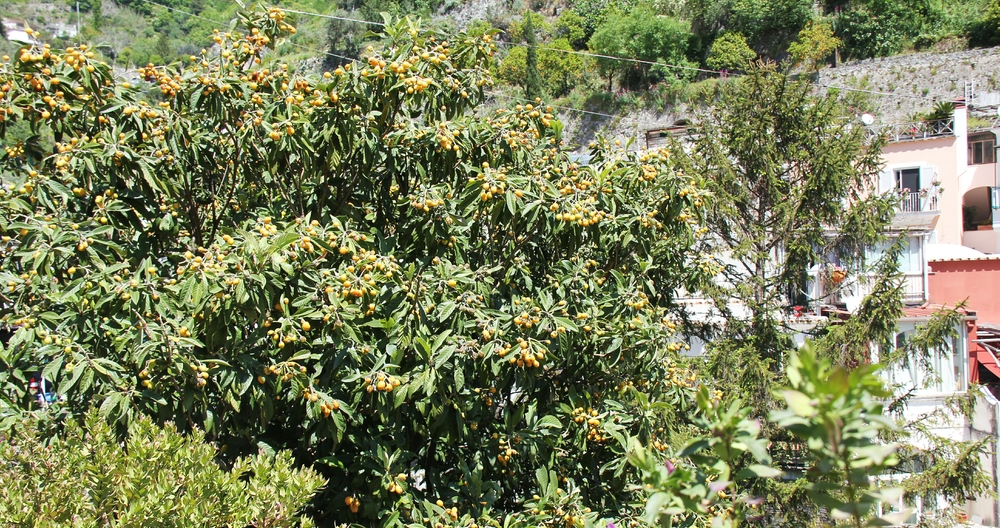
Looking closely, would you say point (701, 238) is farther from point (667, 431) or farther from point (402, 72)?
point (402, 72)

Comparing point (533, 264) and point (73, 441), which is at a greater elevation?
point (533, 264)

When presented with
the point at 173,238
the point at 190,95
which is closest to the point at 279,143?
the point at 190,95

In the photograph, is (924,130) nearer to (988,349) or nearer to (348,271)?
(988,349)

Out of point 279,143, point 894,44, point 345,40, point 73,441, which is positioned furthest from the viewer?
point 345,40

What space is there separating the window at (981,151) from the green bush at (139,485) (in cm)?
2851

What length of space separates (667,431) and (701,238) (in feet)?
19.8

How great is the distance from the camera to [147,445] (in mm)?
2904

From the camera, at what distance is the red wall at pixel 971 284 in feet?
57.0

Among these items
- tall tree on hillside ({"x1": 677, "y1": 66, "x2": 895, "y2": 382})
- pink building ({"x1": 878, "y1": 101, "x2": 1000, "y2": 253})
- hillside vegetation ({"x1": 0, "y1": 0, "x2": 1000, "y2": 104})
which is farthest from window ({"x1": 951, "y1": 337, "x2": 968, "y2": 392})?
hillside vegetation ({"x1": 0, "y1": 0, "x2": 1000, "y2": 104})

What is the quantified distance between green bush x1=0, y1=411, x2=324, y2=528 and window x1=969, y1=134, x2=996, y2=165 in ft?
93.6

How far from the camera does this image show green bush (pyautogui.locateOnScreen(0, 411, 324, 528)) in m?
2.65

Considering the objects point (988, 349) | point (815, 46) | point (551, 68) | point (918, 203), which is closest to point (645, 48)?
point (551, 68)

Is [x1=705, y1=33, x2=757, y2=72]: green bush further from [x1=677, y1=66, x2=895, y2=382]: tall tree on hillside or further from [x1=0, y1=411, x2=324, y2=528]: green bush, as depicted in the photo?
[x1=0, y1=411, x2=324, y2=528]: green bush

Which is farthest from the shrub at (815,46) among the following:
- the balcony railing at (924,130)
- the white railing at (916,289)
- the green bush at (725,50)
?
the white railing at (916,289)
